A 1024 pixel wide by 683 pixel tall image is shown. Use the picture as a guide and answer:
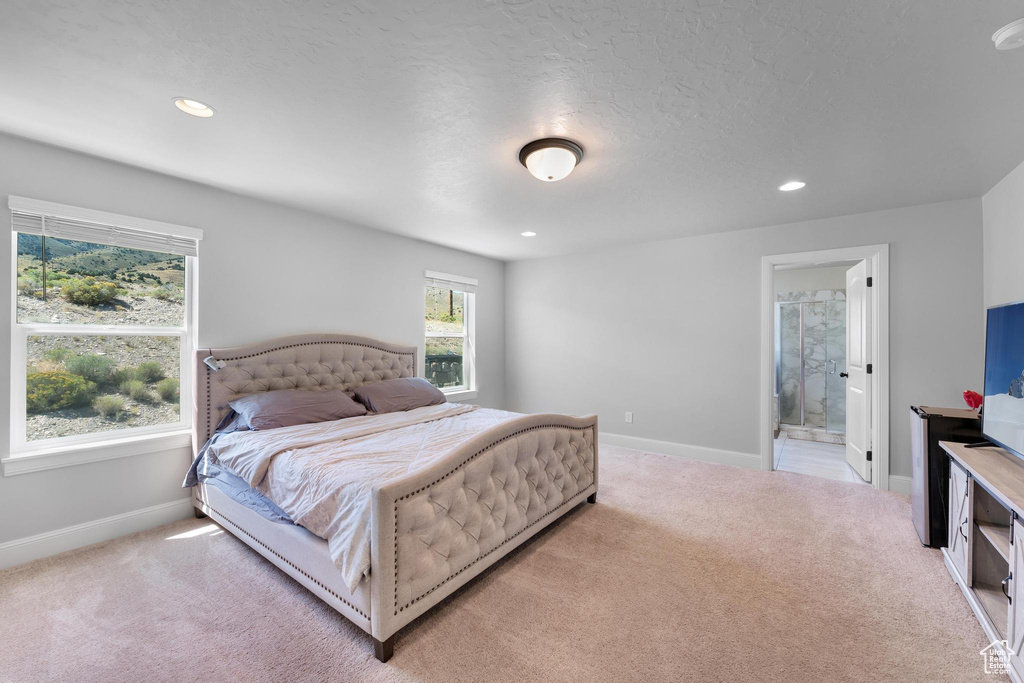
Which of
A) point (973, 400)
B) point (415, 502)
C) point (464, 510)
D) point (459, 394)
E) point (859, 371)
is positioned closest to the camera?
point (415, 502)

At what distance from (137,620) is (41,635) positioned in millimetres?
330

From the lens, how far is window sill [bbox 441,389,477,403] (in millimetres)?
4984

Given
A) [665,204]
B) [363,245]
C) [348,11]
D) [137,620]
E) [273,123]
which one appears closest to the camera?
[348,11]

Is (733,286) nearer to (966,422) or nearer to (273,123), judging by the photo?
(966,422)

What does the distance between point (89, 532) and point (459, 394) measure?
3.22m

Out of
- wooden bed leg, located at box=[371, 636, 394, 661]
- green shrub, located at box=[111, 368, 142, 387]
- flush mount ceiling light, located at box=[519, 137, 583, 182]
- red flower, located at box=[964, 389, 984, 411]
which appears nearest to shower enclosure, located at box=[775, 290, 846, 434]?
red flower, located at box=[964, 389, 984, 411]

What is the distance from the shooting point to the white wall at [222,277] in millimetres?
2344

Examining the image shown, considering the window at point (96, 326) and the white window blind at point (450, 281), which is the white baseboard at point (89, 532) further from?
the white window blind at point (450, 281)

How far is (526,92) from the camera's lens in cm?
180

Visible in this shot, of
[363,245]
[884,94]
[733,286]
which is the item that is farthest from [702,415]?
[363,245]

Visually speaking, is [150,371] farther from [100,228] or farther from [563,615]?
[563,615]

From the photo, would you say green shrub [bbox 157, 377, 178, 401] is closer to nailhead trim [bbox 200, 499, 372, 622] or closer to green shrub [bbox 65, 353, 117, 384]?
green shrub [bbox 65, 353, 117, 384]

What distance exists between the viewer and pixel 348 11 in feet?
4.47

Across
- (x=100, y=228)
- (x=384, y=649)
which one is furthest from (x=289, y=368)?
(x=384, y=649)
